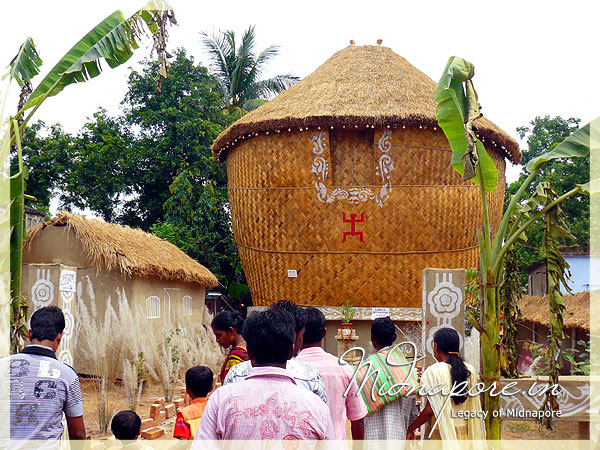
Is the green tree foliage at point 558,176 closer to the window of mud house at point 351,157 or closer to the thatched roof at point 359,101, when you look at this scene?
the thatched roof at point 359,101

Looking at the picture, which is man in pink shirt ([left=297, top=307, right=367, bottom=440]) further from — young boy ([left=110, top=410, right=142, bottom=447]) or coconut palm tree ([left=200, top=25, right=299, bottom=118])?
coconut palm tree ([left=200, top=25, right=299, bottom=118])

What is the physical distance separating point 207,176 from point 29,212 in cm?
465

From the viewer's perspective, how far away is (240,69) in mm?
18953

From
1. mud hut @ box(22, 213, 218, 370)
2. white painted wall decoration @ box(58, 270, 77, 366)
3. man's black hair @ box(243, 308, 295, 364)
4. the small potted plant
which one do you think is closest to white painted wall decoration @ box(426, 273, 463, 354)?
man's black hair @ box(243, 308, 295, 364)

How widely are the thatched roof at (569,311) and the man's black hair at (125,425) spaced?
6.13 metres

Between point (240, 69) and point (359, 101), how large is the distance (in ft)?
32.6

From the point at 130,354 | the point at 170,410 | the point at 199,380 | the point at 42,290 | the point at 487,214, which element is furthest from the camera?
the point at 130,354

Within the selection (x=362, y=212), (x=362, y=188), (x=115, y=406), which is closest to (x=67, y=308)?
(x=115, y=406)

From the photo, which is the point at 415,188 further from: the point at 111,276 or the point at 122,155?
the point at 122,155

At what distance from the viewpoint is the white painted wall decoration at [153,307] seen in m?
10.1

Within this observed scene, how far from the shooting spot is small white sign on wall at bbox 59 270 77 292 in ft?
19.3

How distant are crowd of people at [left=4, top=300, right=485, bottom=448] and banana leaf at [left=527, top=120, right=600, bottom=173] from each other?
5.95 feet

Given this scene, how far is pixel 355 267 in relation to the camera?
9.76m

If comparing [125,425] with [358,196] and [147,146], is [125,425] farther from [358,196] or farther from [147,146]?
[147,146]
